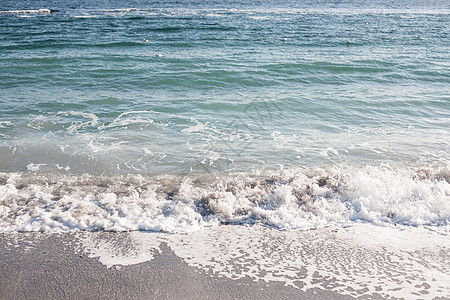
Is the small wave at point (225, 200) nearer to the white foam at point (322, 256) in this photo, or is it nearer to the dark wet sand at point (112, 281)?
the white foam at point (322, 256)

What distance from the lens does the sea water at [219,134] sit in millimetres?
5277

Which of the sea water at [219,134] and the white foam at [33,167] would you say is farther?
the white foam at [33,167]

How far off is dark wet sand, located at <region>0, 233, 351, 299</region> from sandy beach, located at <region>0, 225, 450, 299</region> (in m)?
0.01

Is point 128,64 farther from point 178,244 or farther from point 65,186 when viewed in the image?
point 178,244

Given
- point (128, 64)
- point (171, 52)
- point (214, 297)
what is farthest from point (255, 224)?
point (171, 52)

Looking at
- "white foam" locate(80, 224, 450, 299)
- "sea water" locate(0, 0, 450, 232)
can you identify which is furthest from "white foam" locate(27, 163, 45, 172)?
"white foam" locate(80, 224, 450, 299)

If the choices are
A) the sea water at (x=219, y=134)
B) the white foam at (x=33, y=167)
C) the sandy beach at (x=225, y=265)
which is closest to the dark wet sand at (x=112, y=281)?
the sandy beach at (x=225, y=265)

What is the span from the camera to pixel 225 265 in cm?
412

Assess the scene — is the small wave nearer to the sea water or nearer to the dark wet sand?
the sea water

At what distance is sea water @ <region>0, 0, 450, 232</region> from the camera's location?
5.28m

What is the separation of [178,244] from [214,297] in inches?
38.9

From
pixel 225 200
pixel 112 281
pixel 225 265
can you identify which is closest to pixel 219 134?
pixel 225 200

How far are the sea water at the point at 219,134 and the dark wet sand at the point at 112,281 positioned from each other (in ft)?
2.01

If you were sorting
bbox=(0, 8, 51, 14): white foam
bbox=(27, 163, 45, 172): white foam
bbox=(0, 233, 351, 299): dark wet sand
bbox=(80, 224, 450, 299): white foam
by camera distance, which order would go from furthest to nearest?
bbox=(0, 8, 51, 14): white foam
bbox=(27, 163, 45, 172): white foam
bbox=(80, 224, 450, 299): white foam
bbox=(0, 233, 351, 299): dark wet sand
